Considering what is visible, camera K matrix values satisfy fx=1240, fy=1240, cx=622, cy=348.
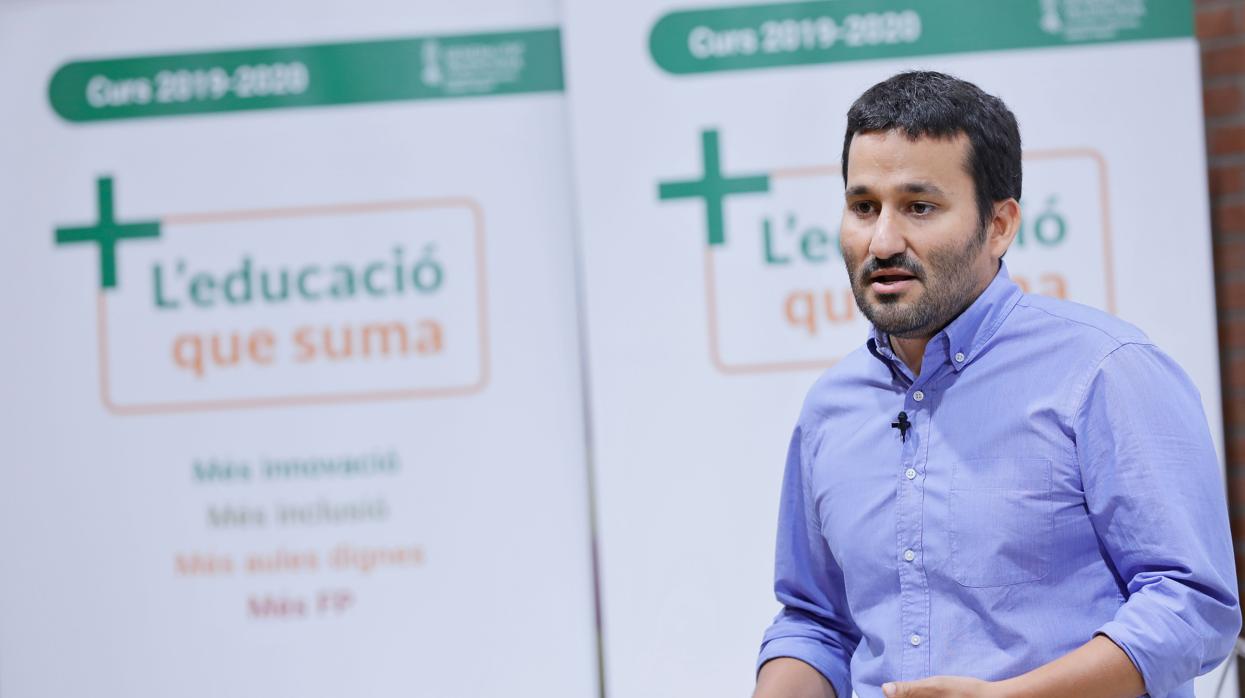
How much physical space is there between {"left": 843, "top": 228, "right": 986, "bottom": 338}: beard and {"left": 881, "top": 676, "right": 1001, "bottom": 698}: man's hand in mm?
369

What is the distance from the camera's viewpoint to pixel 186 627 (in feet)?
8.79

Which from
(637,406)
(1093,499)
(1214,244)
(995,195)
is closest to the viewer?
(1093,499)

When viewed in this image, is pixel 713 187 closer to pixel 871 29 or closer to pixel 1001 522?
pixel 871 29

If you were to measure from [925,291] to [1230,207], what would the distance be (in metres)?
1.72

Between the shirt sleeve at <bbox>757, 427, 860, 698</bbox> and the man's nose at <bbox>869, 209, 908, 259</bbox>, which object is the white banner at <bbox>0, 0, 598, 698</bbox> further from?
the man's nose at <bbox>869, 209, 908, 259</bbox>

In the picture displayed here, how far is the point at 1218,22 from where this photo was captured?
2732 millimetres

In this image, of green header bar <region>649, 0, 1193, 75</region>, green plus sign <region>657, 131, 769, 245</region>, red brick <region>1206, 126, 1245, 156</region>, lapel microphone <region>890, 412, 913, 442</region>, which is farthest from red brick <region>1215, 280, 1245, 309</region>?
lapel microphone <region>890, 412, 913, 442</region>

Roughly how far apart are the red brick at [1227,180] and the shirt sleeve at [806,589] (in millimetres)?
1666

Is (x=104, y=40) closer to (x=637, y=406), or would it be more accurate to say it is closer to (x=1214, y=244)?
(x=637, y=406)

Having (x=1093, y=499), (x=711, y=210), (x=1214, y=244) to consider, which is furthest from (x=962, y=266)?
(x=1214, y=244)

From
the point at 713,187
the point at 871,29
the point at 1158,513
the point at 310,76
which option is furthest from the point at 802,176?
the point at 1158,513

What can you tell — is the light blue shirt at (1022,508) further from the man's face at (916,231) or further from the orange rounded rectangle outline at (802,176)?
the orange rounded rectangle outline at (802,176)

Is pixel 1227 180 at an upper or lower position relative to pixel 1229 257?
upper

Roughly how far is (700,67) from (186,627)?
1623 mm
